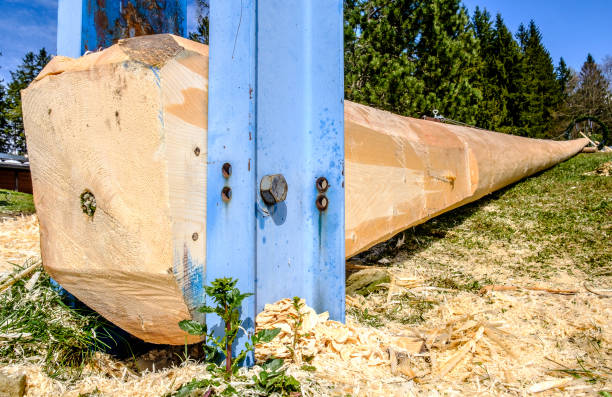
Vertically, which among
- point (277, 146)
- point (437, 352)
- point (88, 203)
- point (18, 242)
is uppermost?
point (277, 146)

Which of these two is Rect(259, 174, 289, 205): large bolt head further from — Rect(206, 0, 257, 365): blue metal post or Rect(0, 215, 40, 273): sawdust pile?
Rect(0, 215, 40, 273): sawdust pile

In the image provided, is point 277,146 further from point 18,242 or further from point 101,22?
point 18,242

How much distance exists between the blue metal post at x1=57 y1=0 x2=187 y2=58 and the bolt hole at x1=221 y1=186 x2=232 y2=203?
1.19 m

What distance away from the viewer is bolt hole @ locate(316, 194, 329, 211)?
1.68m

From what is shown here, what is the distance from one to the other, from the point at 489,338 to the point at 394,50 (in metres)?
12.3

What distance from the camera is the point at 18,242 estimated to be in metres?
3.11

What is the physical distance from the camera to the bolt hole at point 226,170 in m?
1.43

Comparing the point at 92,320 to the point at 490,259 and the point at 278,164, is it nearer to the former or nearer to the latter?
the point at 278,164

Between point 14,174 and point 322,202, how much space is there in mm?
28221

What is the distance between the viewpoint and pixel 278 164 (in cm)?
163

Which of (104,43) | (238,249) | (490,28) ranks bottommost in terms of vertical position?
(238,249)

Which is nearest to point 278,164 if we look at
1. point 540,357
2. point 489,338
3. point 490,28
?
point 489,338

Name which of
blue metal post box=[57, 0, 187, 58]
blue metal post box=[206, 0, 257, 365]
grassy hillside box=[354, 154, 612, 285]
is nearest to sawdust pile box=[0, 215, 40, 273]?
blue metal post box=[57, 0, 187, 58]

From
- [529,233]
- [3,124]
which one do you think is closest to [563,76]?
[529,233]
